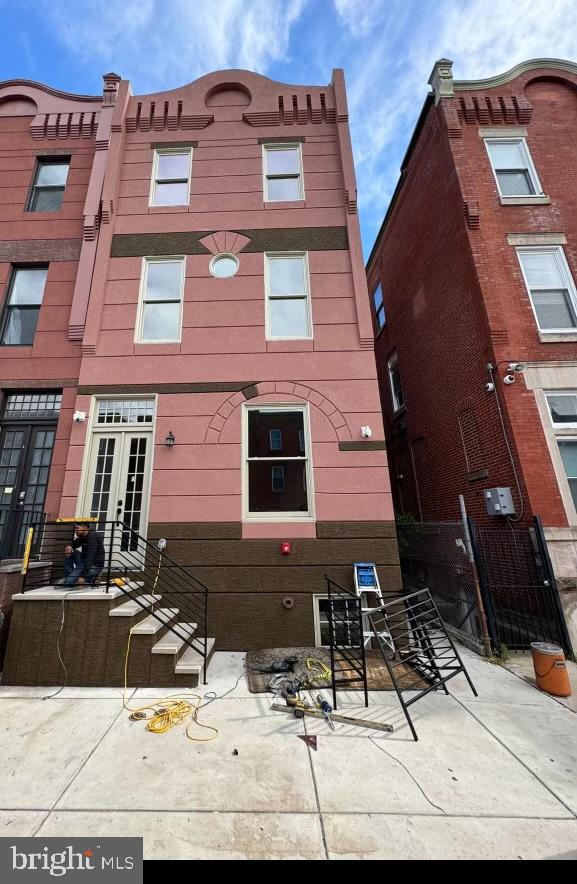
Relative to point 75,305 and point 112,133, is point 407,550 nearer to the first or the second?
point 75,305

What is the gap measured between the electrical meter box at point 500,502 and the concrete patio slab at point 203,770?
533 cm

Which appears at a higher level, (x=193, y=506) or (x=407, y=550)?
(x=193, y=506)

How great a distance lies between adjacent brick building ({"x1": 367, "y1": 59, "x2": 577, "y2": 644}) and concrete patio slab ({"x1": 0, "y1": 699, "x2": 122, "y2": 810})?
7.09 metres

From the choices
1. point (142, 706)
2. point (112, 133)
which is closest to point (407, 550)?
point (142, 706)

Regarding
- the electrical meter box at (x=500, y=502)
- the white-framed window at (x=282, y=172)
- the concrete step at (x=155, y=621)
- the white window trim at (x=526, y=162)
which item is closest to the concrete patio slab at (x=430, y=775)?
the concrete step at (x=155, y=621)

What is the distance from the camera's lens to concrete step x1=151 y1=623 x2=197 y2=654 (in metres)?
4.70

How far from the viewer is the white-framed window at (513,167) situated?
29.5 feet

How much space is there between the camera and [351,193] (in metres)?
7.96

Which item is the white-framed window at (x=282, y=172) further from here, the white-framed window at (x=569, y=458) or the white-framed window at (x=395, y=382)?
the white-framed window at (x=569, y=458)

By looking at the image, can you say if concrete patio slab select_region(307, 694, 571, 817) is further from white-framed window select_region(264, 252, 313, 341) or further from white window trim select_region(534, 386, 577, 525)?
white-framed window select_region(264, 252, 313, 341)

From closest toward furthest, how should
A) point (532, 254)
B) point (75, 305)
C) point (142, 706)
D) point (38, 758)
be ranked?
point (38, 758) < point (142, 706) < point (75, 305) < point (532, 254)

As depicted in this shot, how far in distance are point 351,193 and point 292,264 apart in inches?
80.3

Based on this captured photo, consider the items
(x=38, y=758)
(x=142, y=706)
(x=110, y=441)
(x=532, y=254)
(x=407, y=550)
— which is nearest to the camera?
(x=38, y=758)

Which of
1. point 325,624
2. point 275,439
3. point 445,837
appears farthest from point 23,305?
point 445,837
